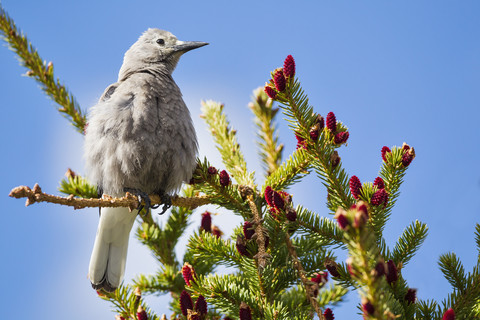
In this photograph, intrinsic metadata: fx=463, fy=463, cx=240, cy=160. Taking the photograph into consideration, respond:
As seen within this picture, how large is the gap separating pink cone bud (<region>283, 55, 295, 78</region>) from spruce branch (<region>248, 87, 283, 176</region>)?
3.01 feet

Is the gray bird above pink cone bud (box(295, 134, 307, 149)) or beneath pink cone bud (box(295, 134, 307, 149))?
above

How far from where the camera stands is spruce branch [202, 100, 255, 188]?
260 cm

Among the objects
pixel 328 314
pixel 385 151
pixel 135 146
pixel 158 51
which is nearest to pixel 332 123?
pixel 385 151

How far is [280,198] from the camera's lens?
192 cm

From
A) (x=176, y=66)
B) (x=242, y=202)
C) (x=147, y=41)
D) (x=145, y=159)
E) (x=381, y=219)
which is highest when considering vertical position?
(x=147, y=41)

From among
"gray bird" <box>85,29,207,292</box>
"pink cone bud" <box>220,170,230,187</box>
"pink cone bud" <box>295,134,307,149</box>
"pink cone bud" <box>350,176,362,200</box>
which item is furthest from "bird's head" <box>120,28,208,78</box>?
"pink cone bud" <box>350,176,362,200</box>

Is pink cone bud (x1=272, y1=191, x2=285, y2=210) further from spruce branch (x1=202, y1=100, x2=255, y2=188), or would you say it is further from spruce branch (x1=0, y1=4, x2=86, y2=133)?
spruce branch (x1=0, y1=4, x2=86, y2=133)

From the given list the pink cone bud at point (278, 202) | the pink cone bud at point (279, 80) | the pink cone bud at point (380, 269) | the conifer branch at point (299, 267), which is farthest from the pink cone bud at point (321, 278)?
the pink cone bud at point (380, 269)

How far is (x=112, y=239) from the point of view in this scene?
3.62 meters

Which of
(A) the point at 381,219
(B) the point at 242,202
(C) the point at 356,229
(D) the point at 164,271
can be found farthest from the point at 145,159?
(C) the point at 356,229

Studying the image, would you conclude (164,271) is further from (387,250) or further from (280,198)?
(387,250)

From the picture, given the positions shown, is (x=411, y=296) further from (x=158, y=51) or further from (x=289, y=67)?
(x=158, y=51)

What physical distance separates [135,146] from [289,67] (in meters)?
1.45

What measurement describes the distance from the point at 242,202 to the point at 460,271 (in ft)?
3.28
